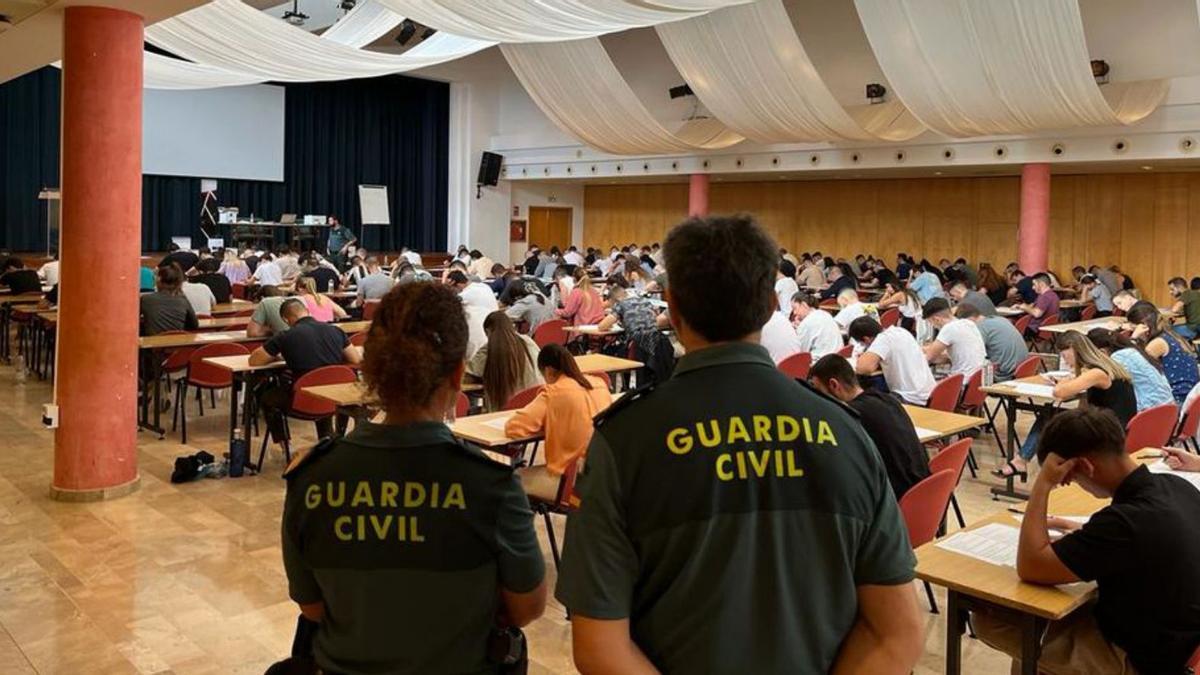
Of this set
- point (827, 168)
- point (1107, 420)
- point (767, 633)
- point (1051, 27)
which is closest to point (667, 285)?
point (767, 633)

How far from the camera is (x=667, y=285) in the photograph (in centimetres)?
156

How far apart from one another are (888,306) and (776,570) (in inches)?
421

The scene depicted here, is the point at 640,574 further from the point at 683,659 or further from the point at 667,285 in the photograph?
the point at 667,285

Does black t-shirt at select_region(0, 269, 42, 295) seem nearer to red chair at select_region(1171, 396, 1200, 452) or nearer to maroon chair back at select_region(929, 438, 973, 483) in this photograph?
maroon chair back at select_region(929, 438, 973, 483)

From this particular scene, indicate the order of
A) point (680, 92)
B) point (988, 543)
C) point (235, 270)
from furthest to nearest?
1. point (680, 92)
2. point (235, 270)
3. point (988, 543)

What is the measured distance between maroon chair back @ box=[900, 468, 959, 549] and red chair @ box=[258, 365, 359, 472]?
12.0 feet

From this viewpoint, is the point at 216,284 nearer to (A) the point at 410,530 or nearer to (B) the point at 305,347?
(B) the point at 305,347

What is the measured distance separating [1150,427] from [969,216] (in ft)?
46.7

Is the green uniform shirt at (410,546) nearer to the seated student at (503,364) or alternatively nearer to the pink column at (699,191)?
the seated student at (503,364)

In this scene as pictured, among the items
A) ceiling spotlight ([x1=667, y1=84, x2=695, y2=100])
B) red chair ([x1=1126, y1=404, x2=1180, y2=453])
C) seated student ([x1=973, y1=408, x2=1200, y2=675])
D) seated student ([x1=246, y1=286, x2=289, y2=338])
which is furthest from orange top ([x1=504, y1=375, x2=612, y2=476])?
ceiling spotlight ([x1=667, y1=84, x2=695, y2=100])

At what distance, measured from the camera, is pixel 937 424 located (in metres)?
5.29

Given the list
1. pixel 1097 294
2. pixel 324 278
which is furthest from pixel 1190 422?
pixel 324 278

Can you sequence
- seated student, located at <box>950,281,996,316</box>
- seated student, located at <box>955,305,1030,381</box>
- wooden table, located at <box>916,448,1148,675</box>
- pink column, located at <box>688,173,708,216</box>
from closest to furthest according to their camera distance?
wooden table, located at <box>916,448,1148,675</box> < seated student, located at <box>955,305,1030,381</box> < seated student, located at <box>950,281,996,316</box> < pink column, located at <box>688,173,708,216</box>

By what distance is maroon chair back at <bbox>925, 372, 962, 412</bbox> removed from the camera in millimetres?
6707
